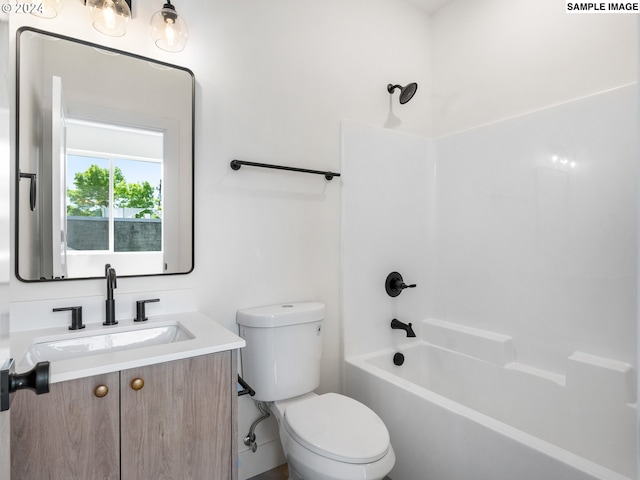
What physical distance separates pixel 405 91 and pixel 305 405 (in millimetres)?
1798

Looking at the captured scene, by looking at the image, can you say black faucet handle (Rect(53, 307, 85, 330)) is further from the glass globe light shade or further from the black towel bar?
the glass globe light shade

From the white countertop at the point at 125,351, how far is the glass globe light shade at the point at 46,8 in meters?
1.16

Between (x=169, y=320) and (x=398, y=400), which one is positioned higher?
(x=169, y=320)

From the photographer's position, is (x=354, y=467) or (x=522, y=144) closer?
(x=354, y=467)

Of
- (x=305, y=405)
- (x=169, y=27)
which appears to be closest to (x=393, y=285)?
(x=305, y=405)

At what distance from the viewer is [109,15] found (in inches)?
56.7

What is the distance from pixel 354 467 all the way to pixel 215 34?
1.89 metres

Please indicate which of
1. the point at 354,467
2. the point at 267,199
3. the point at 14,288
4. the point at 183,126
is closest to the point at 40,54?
the point at 183,126

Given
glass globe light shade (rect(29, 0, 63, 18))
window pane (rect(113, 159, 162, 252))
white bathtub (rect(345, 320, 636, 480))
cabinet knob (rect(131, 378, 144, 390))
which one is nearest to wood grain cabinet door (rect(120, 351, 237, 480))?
cabinet knob (rect(131, 378, 144, 390))

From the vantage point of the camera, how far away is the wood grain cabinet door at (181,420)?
110 cm

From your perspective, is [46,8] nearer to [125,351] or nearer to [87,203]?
[87,203]

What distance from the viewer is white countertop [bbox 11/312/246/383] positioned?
40.1 inches

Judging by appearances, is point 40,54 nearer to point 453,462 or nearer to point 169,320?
point 169,320

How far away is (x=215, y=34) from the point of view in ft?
5.70
